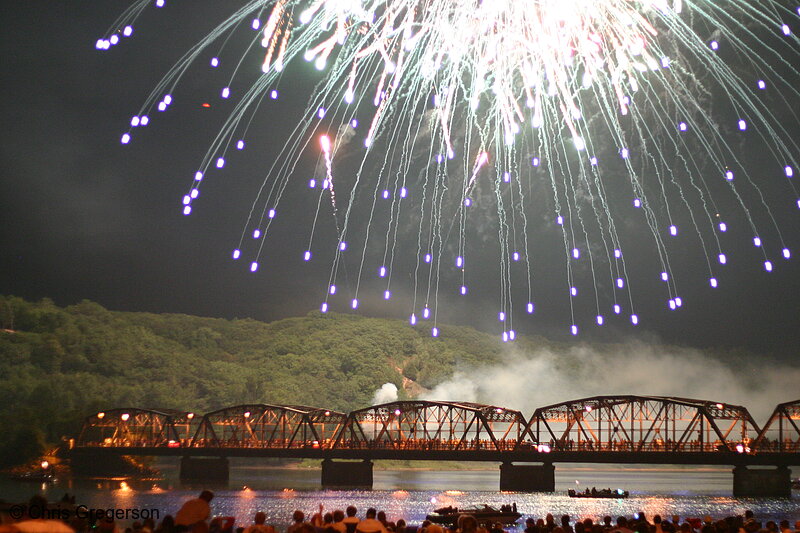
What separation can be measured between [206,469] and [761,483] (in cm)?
7501

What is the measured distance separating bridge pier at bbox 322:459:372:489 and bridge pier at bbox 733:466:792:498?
46472 mm

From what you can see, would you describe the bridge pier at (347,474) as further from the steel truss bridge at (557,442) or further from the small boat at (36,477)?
the small boat at (36,477)

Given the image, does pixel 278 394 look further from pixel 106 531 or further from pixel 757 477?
pixel 106 531

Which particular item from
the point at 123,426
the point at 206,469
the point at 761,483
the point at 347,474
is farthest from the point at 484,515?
the point at 123,426

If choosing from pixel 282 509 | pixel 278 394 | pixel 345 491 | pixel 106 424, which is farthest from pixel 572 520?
pixel 278 394

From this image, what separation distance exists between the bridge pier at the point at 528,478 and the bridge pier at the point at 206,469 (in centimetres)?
4098

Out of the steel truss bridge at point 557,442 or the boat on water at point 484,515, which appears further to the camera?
the steel truss bridge at point 557,442

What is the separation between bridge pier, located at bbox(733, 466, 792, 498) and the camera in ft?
335

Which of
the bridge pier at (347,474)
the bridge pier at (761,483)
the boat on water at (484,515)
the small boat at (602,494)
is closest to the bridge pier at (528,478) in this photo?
the small boat at (602,494)

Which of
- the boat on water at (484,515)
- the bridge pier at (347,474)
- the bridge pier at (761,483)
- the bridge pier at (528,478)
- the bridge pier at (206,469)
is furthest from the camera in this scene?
the bridge pier at (206,469)

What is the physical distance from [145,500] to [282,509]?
13.9 metres

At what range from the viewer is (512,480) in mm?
112438

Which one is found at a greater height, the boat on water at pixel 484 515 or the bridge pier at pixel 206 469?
the bridge pier at pixel 206 469

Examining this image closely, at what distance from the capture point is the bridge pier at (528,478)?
361ft
